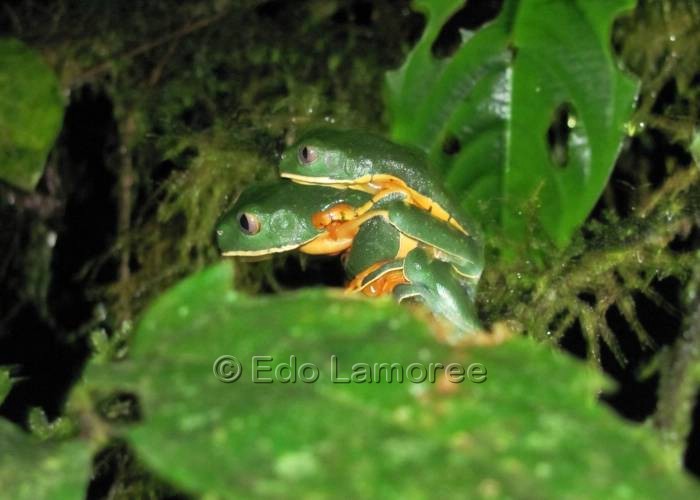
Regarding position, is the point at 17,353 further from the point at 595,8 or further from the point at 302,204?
the point at 595,8

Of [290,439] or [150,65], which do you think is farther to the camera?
[150,65]

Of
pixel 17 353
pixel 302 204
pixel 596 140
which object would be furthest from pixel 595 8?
pixel 17 353

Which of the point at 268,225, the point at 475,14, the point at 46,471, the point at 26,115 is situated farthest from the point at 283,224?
the point at 475,14

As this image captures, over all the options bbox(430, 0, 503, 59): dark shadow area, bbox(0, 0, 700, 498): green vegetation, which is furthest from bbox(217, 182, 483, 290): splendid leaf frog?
bbox(430, 0, 503, 59): dark shadow area

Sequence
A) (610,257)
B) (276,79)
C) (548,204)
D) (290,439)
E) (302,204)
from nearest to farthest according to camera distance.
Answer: (290,439), (302,204), (610,257), (548,204), (276,79)

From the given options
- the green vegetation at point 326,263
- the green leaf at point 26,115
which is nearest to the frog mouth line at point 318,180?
the green vegetation at point 326,263

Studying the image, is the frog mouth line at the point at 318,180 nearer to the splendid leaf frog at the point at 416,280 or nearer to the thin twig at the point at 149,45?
the splendid leaf frog at the point at 416,280

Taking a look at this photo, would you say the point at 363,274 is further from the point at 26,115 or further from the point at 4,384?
the point at 26,115
